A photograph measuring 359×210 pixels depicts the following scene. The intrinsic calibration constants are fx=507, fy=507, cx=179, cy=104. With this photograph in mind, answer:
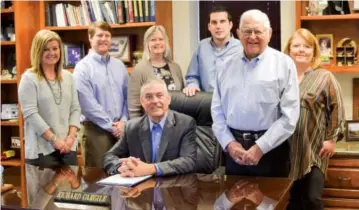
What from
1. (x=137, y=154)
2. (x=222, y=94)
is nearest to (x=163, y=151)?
(x=137, y=154)

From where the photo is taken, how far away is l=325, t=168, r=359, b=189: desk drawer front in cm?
331

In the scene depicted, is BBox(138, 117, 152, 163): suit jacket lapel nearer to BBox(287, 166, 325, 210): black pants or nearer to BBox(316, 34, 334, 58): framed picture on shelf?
BBox(287, 166, 325, 210): black pants

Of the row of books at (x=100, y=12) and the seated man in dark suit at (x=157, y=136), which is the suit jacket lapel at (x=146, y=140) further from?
the row of books at (x=100, y=12)

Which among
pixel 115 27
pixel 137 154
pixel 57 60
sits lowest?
pixel 137 154

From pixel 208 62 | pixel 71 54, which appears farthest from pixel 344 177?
pixel 71 54

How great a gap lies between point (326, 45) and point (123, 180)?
7.11ft

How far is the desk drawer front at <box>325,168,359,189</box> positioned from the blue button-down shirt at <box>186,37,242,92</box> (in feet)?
3.20

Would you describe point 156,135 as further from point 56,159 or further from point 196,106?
point 56,159

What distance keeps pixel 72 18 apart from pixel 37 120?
4.72ft

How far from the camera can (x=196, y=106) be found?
3.00m

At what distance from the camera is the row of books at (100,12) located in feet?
13.2

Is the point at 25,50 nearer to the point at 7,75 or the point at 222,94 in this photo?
the point at 7,75

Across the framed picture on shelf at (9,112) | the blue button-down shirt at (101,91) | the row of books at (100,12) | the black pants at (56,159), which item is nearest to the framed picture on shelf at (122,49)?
the row of books at (100,12)

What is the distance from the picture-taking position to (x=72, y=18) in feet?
14.0
